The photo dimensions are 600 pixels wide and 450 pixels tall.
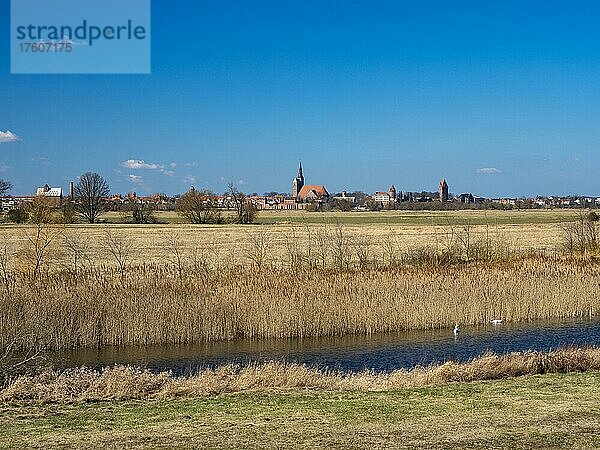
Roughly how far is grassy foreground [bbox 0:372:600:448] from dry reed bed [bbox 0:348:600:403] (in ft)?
1.68

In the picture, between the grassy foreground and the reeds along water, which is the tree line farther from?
the grassy foreground

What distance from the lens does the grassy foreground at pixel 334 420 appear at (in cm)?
818

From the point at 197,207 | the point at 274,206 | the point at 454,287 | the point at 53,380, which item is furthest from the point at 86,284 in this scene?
the point at 274,206

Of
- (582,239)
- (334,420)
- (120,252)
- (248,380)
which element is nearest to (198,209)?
(582,239)

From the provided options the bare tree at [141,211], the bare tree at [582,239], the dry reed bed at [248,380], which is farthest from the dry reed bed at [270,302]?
the bare tree at [141,211]

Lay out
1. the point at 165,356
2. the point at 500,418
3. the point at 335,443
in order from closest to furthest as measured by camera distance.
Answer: the point at 335,443, the point at 500,418, the point at 165,356

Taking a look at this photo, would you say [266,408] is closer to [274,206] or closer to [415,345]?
[415,345]

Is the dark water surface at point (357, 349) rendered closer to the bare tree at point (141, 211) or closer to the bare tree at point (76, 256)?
the bare tree at point (76, 256)

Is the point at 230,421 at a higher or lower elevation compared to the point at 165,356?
higher

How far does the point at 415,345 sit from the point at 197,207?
68.4 meters

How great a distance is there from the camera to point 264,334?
838 inches

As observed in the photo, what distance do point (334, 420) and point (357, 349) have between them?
34.5ft

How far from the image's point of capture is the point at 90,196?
87188 millimetres

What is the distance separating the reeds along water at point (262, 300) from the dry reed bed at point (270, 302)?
0.03m
